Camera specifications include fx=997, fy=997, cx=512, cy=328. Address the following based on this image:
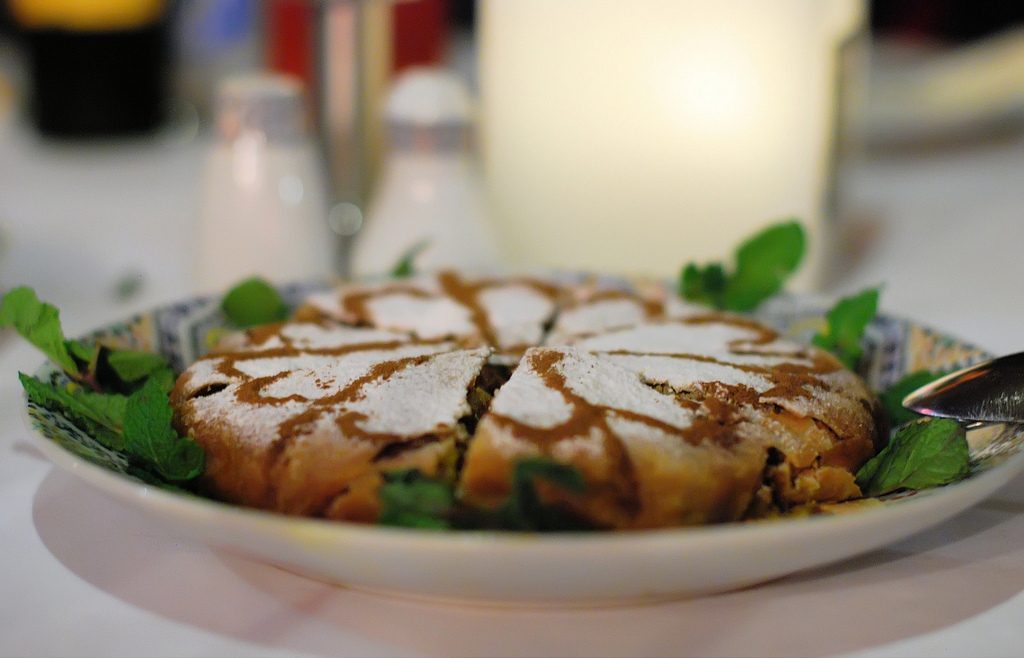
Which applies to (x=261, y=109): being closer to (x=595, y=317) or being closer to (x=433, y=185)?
(x=433, y=185)

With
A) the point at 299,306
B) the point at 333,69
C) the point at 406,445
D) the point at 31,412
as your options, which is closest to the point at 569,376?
the point at 406,445

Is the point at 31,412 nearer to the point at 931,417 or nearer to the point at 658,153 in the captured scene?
the point at 931,417

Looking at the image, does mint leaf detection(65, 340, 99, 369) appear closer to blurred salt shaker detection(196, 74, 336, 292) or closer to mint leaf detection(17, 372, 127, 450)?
mint leaf detection(17, 372, 127, 450)

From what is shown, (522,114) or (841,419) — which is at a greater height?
(522,114)

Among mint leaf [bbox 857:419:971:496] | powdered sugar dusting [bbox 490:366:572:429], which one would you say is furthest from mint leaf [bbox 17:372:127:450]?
mint leaf [bbox 857:419:971:496]

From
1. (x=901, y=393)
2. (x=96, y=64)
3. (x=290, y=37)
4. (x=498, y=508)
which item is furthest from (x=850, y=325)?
(x=96, y=64)

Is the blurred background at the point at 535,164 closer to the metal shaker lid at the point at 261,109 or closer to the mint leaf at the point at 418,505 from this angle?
the metal shaker lid at the point at 261,109
